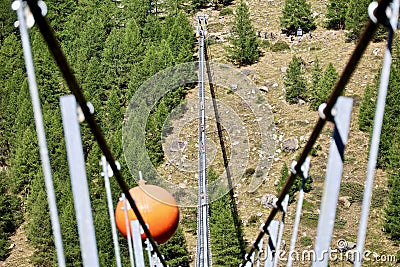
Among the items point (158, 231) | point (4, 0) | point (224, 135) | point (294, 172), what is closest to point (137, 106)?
point (224, 135)

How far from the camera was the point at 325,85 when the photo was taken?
25312 millimetres

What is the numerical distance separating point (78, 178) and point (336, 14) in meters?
32.2

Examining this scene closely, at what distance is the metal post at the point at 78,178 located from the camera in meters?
1.67

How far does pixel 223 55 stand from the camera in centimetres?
3169

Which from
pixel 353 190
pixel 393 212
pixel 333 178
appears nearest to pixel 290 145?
pixel 353 190

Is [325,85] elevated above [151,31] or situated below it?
below

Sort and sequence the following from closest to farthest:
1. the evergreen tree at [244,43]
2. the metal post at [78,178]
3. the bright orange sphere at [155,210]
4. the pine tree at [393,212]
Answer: the metal post at [78,178] → the bright orange sphere at [155,210] → the pine tree at [393,212] → the evergreen tree at [244,43]

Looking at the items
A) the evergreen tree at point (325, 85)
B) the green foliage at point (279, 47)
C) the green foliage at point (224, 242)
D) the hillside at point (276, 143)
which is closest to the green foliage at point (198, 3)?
the hillside at point (276, 143)

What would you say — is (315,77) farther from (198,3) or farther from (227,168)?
(198,3)

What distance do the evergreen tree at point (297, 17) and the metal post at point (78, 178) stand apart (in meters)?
32.2

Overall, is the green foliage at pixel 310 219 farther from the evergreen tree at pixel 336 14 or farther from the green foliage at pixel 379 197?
the evergreen tree at pixel 336 14

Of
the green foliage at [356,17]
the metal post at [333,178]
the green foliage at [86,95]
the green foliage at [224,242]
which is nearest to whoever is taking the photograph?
the metal post at [333,178]

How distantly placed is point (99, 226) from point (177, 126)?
8.33 metres

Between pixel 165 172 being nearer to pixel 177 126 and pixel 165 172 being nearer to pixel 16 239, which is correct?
pixel 177 126
